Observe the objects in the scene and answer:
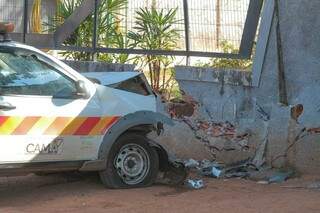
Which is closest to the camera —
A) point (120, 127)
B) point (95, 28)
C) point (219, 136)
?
point (120, 127)

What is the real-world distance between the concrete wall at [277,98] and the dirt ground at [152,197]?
0.57 m

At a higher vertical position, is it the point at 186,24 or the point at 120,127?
the point at 186,24

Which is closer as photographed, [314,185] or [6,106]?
[6,106]

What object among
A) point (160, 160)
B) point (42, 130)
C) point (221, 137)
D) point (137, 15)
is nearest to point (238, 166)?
point (221, 137)

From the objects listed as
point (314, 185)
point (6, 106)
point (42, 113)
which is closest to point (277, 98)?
point (314, 185)

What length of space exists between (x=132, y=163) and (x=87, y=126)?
2.74ft

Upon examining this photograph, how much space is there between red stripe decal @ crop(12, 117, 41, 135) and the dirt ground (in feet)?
2.68

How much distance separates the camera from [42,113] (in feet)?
24.5

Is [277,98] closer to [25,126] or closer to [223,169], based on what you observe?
[223,169]

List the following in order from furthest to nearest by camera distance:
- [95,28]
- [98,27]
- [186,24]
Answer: [98,27] < [95,28] < [186,24]

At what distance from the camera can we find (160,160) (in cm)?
873

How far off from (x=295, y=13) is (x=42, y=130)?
4.13 m

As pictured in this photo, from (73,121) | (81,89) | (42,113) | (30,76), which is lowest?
(73,121)

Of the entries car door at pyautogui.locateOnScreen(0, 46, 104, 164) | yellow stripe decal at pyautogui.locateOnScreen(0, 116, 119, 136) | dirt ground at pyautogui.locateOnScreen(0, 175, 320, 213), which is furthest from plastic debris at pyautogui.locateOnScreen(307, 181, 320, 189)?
car door at pyautogui.locateOnScreen(0, 46, 104, 164)
